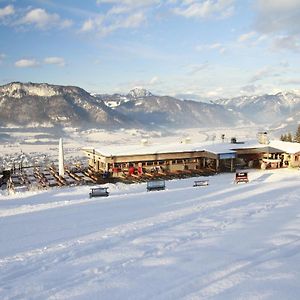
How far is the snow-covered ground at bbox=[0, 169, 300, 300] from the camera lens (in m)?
7.14

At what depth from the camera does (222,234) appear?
1057cm

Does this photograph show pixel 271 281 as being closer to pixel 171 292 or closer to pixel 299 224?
pixel 171 292

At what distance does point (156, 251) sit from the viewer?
9266 mm

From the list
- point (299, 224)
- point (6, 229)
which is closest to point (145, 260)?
point (299, 224)

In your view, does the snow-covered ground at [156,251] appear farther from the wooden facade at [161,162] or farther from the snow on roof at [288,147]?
the snow on roof at [288,147]

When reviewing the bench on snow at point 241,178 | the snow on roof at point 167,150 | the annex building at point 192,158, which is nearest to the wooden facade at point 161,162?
the annex building at point 192,158

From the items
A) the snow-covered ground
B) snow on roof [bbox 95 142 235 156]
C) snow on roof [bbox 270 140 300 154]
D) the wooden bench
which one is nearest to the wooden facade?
snow on roof [bbox 95 142 235 156]

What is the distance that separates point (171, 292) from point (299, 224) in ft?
20.2

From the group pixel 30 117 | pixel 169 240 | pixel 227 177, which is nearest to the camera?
pixel 169 240

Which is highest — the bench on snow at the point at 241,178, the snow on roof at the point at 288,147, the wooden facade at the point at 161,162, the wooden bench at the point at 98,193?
the snow on roof at the point at 288,147

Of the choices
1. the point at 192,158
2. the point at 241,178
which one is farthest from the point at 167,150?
the point at 241,178

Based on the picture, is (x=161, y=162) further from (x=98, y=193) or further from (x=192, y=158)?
(x=98, y=193)

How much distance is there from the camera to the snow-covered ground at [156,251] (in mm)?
7145

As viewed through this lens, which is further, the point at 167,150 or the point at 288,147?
the point at 288,147
